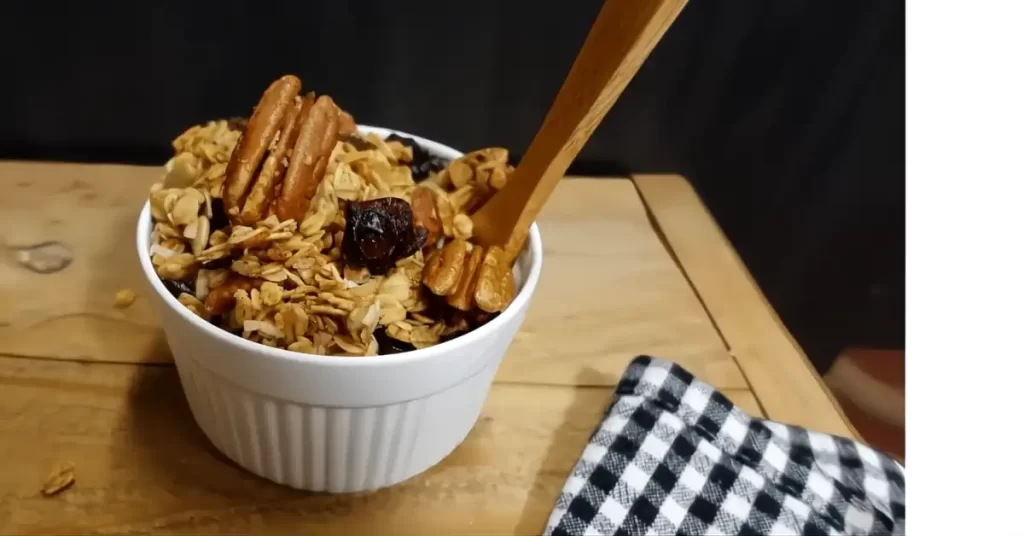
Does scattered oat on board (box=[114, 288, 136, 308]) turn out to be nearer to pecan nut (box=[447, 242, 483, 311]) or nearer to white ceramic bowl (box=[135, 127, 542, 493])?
white ceramic bowl (box=[135, 127, 542, 493])

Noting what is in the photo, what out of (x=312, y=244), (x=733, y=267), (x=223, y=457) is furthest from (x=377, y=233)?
(x=733, y=267)

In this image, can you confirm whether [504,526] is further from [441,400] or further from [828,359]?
[828,359]

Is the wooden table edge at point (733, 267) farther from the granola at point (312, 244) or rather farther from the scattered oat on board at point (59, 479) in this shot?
the scattered oat on board at point (59, 479)

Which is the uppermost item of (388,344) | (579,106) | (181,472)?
(579,106)

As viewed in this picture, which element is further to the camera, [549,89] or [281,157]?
[549,89]

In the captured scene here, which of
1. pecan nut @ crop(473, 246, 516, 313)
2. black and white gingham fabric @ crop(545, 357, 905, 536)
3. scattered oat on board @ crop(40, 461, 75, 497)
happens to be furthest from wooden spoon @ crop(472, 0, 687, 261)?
scattered oat on board @ crop(40, 461, 75, 497)

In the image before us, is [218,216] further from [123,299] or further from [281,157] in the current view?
[123,299]
